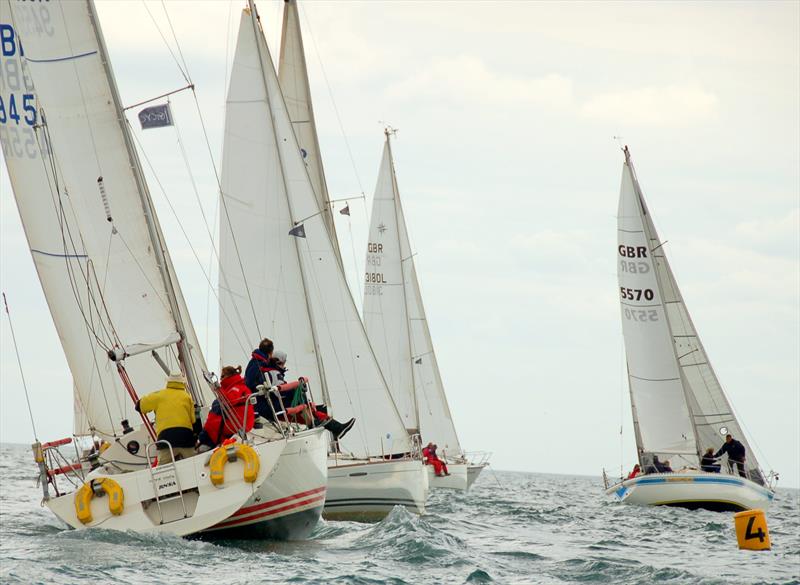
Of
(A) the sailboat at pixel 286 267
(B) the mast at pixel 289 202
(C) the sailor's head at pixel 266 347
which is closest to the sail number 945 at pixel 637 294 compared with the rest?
(A) the sailboat at pixel 286 267

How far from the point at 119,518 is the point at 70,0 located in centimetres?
750

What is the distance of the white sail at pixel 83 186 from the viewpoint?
17078 millimetres

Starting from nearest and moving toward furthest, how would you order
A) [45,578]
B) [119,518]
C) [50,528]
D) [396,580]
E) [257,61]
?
[45,578], [396,580], [119,518], [50,528], [257,61]

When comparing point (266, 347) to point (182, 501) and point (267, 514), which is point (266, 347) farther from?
point (182, 501)

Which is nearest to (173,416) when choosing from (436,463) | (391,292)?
(391,292)

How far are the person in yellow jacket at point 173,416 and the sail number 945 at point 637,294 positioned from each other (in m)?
19.5

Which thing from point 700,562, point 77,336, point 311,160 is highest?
point 311,160

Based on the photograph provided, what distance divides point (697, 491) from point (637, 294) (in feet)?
22.5

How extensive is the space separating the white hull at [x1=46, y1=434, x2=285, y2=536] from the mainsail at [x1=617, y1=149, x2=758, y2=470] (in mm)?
19158

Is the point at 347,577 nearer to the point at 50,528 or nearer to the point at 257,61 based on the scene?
the point at 50,528

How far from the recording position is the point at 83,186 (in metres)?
17.2

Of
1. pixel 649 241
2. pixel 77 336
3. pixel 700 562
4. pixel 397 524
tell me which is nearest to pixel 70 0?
pixel 77 336

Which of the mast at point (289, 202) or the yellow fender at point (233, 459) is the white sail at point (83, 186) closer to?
the yellow fender at point (233, 459)

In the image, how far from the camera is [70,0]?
17.2 m
